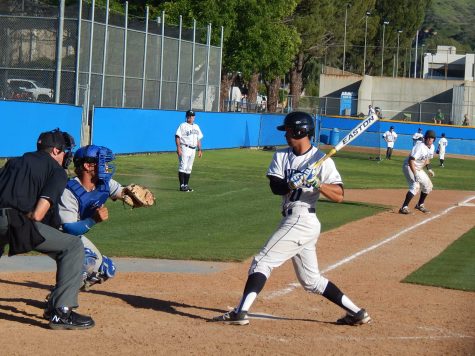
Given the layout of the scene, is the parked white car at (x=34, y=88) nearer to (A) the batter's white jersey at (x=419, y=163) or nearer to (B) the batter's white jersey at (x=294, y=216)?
(A) the batter's white jersey at (x=419, y=163)

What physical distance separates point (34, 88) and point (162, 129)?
6.49m

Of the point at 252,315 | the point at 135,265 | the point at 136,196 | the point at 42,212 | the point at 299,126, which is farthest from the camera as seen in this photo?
the point at 135,265

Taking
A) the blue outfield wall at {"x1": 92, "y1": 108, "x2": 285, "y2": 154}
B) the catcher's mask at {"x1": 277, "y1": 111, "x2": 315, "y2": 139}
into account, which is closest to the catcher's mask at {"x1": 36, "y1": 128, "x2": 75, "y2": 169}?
the catcher's mask at {"x1": 277, "y1": 111, "x2": 315, "y2": 139}

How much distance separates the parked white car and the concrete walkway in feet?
66.2

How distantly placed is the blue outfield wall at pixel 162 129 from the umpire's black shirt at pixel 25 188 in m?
24.4

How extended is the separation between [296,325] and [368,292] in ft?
7.34

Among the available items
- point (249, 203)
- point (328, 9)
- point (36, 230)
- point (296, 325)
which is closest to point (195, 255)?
point (296, 325)

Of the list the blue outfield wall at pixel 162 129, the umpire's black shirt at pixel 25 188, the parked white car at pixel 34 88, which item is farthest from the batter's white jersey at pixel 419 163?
the parked white car at pixel 34 88

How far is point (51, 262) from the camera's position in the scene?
11.9 meters

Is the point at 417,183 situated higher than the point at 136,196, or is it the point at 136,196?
the point at 136,196

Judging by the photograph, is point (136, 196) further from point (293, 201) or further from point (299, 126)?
point (299, 126)

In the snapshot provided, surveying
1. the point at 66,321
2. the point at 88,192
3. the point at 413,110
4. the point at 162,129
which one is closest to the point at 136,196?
the point at 88,192

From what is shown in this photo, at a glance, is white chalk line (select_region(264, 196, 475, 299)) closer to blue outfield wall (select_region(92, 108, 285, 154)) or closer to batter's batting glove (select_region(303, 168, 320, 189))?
batter's batting glove (select_region(303, 168, 320, 189))

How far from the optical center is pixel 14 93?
31484 mm
